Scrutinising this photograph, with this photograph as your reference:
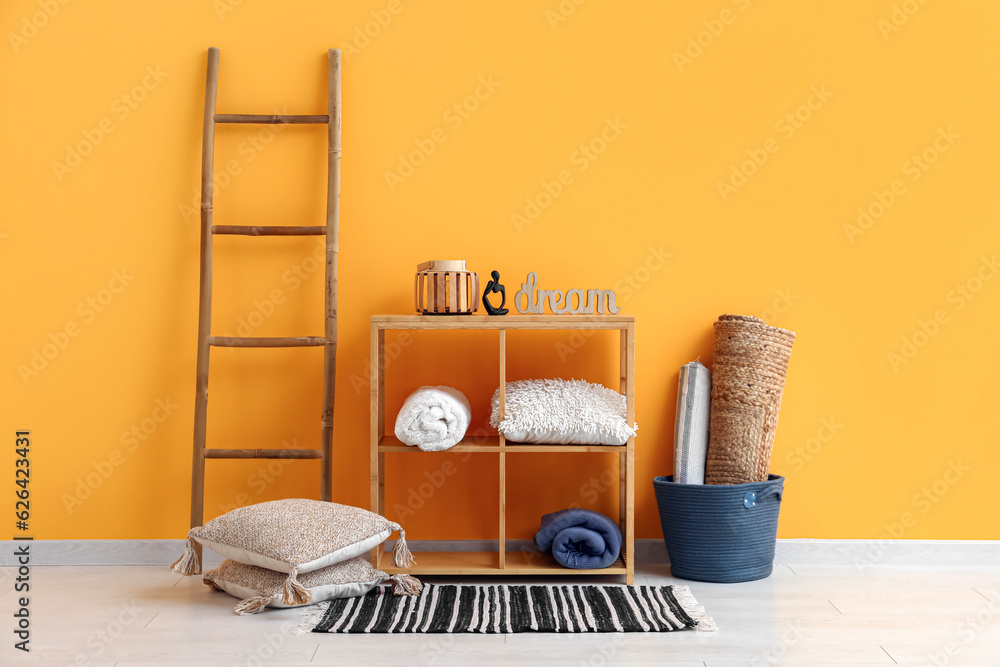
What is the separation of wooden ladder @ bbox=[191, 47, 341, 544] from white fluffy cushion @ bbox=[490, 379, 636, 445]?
1.90ft

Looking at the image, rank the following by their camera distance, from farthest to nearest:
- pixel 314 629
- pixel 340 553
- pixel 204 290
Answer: pixel 204 290 → pixel 340 553 → pixel 314 629

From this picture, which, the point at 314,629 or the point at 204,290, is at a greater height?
the point at 204,290

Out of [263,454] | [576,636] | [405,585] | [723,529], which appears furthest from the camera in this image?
[263,454]

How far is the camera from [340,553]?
2158 mm

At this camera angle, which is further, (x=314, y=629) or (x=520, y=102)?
(x=520, y=102)

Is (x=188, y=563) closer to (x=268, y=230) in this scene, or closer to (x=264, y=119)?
(x=268, y=230)

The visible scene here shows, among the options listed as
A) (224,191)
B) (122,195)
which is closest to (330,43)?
(224,191)

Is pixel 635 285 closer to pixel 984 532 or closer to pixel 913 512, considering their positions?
pixel 913 512

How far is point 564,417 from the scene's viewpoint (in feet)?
7.61

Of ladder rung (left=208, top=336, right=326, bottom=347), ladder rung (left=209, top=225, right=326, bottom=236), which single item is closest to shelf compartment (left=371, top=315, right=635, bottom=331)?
ladder rung (left=208, top=336, right=326, bottom=347)

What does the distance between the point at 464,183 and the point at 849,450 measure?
1503 millimetres

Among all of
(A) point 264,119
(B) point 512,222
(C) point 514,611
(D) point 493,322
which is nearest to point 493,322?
(D) point 493,322

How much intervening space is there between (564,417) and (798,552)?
94 cm

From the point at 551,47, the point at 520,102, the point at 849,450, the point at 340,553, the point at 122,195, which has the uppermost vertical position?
the point at 551,47
